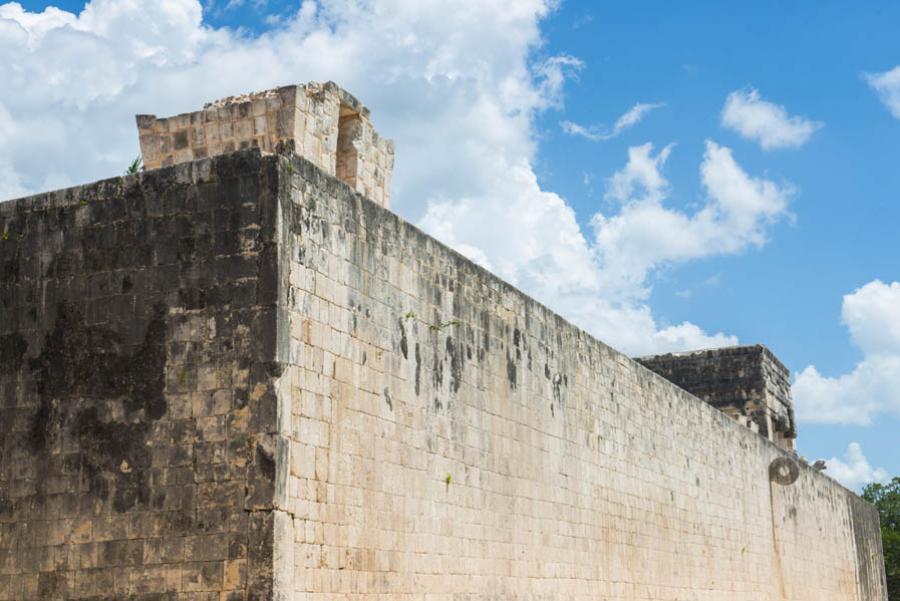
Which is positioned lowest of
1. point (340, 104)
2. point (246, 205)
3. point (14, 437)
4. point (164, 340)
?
point (14, 437)

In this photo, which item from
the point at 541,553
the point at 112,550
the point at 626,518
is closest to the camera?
the point at 112,550

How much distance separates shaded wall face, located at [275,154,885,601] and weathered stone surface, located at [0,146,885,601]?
3 cm

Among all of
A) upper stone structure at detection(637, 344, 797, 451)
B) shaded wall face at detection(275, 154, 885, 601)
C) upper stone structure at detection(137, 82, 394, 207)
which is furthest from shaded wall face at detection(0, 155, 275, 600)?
upper stone structure at detection(637, 344, 797, 451)

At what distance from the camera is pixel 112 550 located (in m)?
8.54

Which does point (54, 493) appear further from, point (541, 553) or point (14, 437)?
point (541, 553)

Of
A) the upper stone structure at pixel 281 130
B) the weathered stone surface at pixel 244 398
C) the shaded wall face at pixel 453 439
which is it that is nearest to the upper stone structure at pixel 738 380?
the shaded wall face at pixel 453 439

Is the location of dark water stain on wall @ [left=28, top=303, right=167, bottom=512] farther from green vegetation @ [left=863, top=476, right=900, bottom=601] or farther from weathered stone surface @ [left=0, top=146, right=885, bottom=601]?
green vegetation @ [left=863, top=476, right=900, bottom=601]

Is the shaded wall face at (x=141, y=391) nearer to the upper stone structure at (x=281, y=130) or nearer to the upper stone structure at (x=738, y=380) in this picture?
the upper stone structure at (x=281, y=130)

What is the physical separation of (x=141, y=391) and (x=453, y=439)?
2.97 metres

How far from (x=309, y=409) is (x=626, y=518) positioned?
22.0 ft

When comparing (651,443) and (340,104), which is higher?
(340,104)

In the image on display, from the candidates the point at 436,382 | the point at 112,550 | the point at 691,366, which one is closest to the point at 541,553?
the point at 436,382

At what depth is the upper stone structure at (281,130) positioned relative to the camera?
1027 centimetres

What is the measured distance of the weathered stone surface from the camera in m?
8.42
